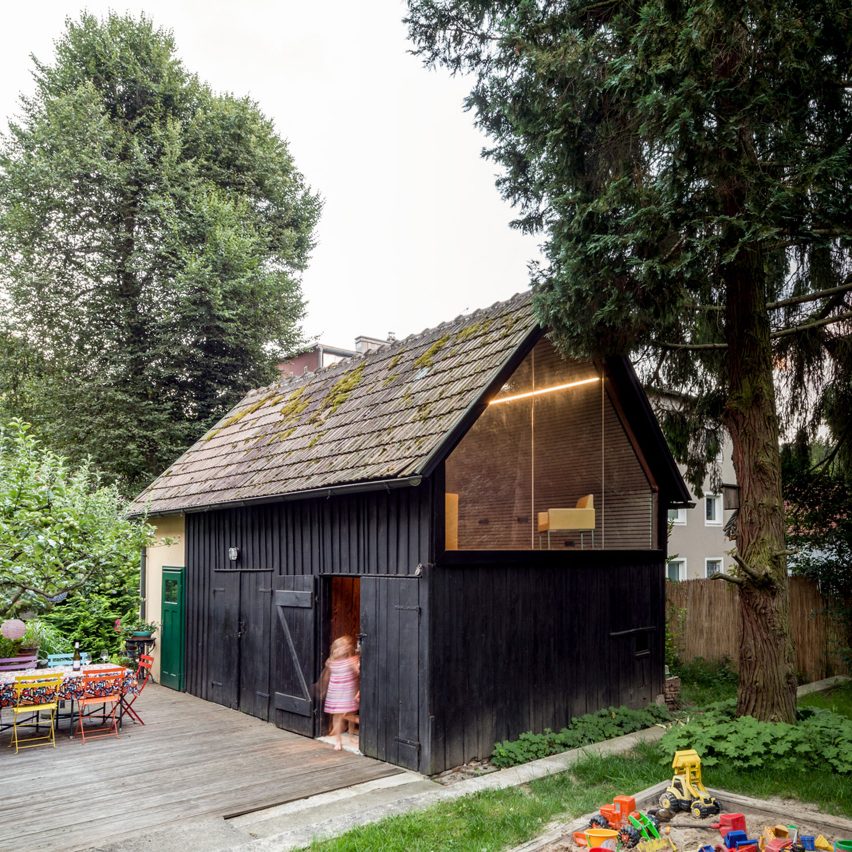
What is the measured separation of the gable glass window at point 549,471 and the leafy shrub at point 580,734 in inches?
84.2

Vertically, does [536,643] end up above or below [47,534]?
below

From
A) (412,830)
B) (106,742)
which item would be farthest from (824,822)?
(106,742)

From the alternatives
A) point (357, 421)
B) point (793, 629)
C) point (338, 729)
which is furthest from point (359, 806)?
point (793, 629)

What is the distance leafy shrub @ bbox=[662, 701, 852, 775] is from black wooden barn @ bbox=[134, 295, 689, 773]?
193cm

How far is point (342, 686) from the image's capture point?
901 cm

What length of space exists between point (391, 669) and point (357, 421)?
3369 millimetres

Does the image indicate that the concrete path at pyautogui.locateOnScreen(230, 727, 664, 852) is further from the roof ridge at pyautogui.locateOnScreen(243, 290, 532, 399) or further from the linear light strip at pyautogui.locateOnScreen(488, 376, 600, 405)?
the roof ridge at pyautogui.locateOnScreen(243, 290, 532, 399)

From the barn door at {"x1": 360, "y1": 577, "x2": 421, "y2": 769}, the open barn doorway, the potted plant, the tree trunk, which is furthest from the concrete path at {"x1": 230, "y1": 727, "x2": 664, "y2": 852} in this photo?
the potted plant

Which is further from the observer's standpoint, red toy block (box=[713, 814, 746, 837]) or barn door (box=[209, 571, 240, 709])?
barn door (box=[209, 571, 240, 709])

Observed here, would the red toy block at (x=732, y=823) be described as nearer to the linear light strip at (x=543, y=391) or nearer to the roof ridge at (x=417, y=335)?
the linear light strip at (x=543, y=391)

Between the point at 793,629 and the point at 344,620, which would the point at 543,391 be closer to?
the point at 344,620

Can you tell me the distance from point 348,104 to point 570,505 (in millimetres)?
12062

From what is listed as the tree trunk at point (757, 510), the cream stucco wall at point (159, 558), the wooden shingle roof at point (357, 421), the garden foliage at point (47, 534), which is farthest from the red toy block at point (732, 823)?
the cream stucco wall at point (159, 558)

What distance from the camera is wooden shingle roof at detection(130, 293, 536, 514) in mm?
8328
